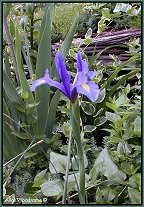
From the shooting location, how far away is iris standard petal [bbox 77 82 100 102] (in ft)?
2.41

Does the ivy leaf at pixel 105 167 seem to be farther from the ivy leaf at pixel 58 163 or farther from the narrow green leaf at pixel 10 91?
the narrow green leaf at pixel 10 91

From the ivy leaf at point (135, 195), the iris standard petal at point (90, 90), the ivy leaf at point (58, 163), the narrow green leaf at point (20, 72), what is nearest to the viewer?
the iris standard petal at point (90, 90)

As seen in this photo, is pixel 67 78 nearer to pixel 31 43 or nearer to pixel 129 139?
pixel 129 139

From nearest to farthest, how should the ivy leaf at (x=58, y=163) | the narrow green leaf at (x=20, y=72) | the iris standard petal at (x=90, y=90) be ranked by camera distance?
the iris standard petal at (x=90, y=90) → the ivy leaf at (x=58, y=163) → the narrow green leaf at (x=20, y=72)

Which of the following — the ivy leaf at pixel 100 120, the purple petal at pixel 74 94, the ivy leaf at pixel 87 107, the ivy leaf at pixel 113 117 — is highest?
the purple petal at pixel 74 94

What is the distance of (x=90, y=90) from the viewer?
0.75 meters

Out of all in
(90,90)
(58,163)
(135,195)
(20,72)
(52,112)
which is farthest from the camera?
(52,112)

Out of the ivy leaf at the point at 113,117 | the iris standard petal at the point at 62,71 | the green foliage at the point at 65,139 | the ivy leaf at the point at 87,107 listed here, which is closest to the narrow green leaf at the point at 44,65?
the green foliage at the point at 65,139

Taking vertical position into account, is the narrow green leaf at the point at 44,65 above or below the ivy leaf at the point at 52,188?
above

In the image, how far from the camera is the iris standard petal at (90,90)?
0.73 m

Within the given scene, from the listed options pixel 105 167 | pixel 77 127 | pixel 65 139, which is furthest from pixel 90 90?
pixel 65 139

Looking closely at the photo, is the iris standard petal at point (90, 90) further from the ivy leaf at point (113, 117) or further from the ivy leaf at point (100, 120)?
the ivy leaf at point (100, 120)

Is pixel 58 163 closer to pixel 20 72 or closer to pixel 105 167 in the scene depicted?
pixel 105 167

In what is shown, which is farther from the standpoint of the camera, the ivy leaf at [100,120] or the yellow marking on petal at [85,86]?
the ivy leaf at [100,120]
